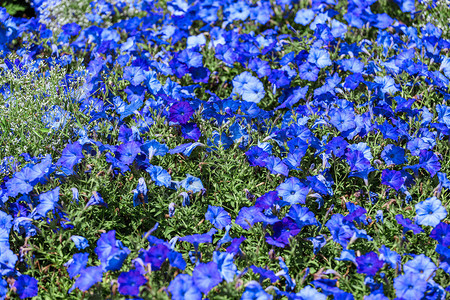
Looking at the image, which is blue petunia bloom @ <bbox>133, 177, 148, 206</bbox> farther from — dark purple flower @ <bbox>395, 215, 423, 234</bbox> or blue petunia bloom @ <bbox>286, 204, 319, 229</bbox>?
dark purple flower @ <bbox>395, 215, 423, 234</bbox>

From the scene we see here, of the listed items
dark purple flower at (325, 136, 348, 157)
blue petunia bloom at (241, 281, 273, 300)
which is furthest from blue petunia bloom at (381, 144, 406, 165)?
blue petunia bloom at (241, 281, 273, 300)

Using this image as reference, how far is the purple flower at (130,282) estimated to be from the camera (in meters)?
2.38

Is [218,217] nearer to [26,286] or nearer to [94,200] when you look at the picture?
[94,200]

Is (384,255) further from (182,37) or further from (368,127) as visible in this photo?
(182,37)

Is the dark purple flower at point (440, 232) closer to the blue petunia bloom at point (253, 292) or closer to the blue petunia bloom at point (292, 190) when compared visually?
the blue petunia bloom at point (292, 190)

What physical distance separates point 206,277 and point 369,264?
3.05ft

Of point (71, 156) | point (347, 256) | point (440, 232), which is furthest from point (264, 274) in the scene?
point (71, 156)

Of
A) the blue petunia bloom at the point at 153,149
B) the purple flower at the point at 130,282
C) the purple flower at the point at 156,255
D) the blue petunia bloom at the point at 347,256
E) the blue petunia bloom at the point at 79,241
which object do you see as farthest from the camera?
the blue petunia bloom at the point at 153,149

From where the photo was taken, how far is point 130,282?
2.41m

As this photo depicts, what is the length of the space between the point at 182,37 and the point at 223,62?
2.53 ft

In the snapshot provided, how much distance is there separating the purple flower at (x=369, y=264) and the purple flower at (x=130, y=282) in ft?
3.92

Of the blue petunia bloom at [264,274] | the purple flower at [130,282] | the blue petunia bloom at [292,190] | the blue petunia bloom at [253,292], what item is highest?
the purple flower at [130,282]

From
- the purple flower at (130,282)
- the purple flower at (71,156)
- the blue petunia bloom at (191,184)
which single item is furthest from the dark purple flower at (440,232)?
the purple flower at (71,156)

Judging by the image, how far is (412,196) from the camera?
3318mm
